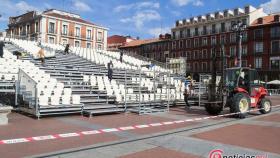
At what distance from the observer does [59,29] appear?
66250mm

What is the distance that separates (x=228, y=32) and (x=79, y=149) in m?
71.2

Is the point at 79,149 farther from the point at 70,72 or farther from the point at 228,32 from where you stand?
the point at 228,32

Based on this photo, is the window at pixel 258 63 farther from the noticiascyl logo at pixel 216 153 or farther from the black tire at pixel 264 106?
the noticiascyl logo at pixel 216 153

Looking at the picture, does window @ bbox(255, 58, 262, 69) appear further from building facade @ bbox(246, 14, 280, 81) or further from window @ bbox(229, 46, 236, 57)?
window @ bbox(229, 46, 236, 57)

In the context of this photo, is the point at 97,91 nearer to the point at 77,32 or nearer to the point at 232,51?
the point at 77,32

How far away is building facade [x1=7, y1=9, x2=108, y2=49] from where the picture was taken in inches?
2537

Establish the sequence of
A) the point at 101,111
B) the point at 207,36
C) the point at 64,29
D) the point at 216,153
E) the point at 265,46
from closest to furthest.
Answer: the point at 216,153 → the point at 101,111 → the point at 64,29 → the point at 265,46 → the point at 207,36

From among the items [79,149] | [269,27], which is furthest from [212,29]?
[79,149]

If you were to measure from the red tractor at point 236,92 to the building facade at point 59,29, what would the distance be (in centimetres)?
5134

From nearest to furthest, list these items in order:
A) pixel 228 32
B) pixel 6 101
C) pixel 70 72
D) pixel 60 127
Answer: pixel 60 127 < pixel 6 101 < pixel 70 72 < pixel 228 32

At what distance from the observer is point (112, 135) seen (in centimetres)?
1023

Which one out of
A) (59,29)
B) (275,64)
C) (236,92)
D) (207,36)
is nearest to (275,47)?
(275,64)

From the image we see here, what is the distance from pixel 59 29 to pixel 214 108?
5474cm

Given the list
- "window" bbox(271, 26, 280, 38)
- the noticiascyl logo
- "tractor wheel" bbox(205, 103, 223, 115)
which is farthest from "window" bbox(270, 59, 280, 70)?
the noticiascyl logo
